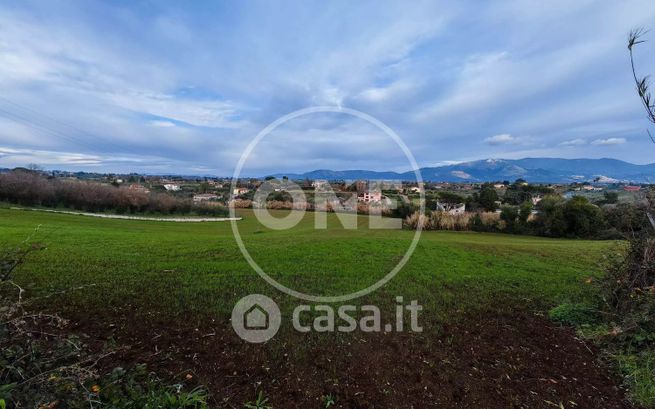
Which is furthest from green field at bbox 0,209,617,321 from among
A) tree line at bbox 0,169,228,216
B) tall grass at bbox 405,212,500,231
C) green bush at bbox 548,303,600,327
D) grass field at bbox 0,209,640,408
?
tree line at bbox 0,169,228,216

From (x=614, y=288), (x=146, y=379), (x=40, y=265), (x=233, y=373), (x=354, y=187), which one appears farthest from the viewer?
(x=354, y=187)

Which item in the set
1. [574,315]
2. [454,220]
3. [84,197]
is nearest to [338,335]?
[574,315]

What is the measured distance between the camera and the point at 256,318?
14.3 ft

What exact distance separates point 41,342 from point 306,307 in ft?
10.8

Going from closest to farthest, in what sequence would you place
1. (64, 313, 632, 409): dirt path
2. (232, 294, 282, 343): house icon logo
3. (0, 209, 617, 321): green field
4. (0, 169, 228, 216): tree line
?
1. (64, 313, 632, 409): dirt path
2. (232, 294, 282, 343): house icon logo
3. (0, 209, 617, 321): green field
4. (0, 169, 228, 216): tree line

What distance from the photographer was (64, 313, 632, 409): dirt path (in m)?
2.88

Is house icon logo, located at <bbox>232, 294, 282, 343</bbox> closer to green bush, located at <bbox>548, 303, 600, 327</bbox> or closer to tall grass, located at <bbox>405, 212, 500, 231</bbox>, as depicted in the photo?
green bush, located at <bbox>548, 303, 600, 327</bbox>

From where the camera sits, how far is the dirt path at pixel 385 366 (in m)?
2.88

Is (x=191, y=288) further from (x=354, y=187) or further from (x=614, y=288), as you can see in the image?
(x=354, y=187)

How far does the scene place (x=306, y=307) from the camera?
4883mm

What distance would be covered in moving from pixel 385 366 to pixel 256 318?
6.66 feet

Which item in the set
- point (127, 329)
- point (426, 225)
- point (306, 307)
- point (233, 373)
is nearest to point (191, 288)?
point (127, 329)

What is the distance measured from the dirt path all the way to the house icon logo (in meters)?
0.19

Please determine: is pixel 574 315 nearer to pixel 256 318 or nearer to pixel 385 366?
pixel 385 366
